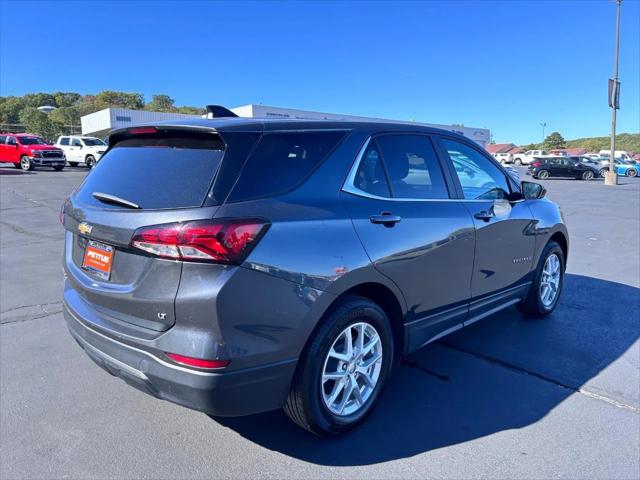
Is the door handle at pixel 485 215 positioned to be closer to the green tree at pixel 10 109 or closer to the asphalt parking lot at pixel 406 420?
the asphalt parking lot at pixel 406 420

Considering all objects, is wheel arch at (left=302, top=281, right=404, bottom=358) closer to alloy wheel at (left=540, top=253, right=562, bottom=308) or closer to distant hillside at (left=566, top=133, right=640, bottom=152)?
alloy wheel at (left=540, top=253, right=562, bottom=308)

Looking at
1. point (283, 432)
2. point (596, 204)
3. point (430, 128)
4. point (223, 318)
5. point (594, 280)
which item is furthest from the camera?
point (596, 204)

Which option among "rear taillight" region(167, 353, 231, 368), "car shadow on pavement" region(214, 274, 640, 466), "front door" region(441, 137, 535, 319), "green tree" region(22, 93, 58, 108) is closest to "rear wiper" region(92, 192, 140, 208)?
"rear taillight" region(167, 353, 231, 368)

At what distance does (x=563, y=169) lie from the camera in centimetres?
3531

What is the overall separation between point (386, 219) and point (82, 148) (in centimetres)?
3210

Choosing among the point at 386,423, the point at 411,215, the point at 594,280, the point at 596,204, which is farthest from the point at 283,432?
the point at 596,204

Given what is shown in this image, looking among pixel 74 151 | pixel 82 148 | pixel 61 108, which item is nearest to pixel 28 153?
pixel 82 148

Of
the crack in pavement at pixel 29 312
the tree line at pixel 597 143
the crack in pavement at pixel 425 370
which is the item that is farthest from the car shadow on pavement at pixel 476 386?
the tree line at pixel 597 143

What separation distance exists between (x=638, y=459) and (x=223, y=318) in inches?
94.8

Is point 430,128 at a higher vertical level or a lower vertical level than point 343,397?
higher

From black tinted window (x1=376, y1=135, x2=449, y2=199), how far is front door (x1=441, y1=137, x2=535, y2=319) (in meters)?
0.24

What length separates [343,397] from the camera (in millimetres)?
2863

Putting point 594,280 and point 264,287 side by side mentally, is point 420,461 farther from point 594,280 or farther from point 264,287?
point 594,280

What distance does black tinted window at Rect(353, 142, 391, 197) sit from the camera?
2.91 metres
